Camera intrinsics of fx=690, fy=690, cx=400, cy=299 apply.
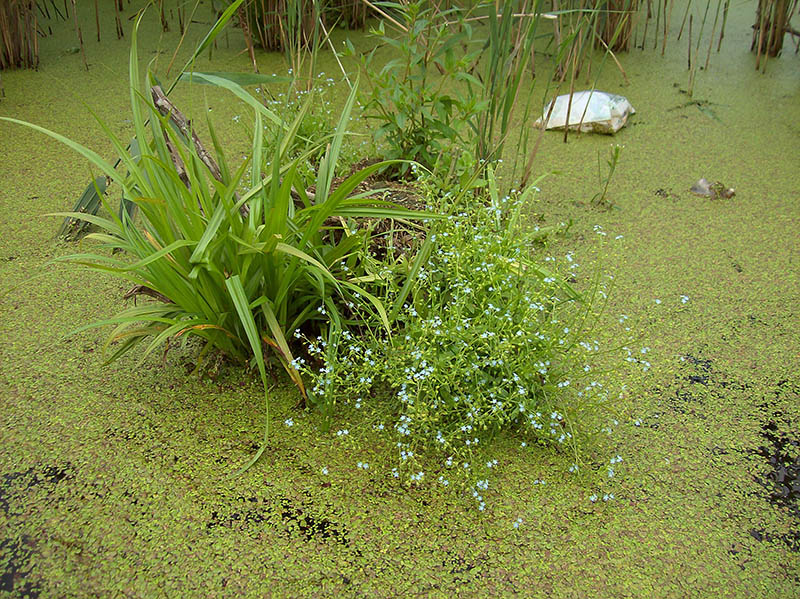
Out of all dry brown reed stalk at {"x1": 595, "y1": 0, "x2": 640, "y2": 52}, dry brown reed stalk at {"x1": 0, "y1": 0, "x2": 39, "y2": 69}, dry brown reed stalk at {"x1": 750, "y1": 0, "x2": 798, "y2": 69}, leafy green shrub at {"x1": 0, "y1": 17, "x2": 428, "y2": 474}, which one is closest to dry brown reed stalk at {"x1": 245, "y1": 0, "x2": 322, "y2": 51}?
dry brown reed stalk at {"x1": 0, "y1": 0, "x2": 39, "y2": 69}

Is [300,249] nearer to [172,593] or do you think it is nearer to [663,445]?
[172,593]

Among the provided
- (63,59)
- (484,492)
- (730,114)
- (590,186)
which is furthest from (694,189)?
(63,59)

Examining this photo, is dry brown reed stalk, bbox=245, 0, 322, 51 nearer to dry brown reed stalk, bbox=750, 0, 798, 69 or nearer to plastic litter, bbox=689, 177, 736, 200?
plastic litter, bbox=689, 177, 736, 200

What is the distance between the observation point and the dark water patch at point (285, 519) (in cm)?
127

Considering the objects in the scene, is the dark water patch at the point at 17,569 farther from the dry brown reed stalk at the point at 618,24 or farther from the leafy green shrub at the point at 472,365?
the dry brown reed stalk at the point at 618,24

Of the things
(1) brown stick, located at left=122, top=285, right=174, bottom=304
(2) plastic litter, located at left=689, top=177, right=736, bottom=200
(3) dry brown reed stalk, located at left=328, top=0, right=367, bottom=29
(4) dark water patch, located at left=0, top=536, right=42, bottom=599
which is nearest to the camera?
(4) dark water patch, located at left=0, top=536, right=42, bottom=599

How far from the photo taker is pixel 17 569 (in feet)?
3.87

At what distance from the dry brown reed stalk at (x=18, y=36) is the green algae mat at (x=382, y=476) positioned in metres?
1.17

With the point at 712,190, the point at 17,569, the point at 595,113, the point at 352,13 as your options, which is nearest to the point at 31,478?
the point at 17,569

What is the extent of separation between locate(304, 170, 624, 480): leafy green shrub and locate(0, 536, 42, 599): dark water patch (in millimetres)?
596

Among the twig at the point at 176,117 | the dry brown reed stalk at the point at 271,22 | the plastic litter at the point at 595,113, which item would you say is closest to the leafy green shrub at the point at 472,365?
the twig at the point at 176,117

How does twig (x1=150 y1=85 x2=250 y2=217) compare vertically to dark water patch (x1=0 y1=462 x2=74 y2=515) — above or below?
above

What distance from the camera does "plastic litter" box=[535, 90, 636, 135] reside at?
9.07ft

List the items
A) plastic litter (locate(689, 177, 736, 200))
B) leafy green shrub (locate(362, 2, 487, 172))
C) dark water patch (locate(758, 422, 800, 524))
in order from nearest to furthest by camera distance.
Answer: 1. dark water patch (locate(758, 422, 800, 524))
2. leafy green shrub (locate(362, 2, 487, 172))
3. plastic litter (locate(689, 177, 736, 200))
